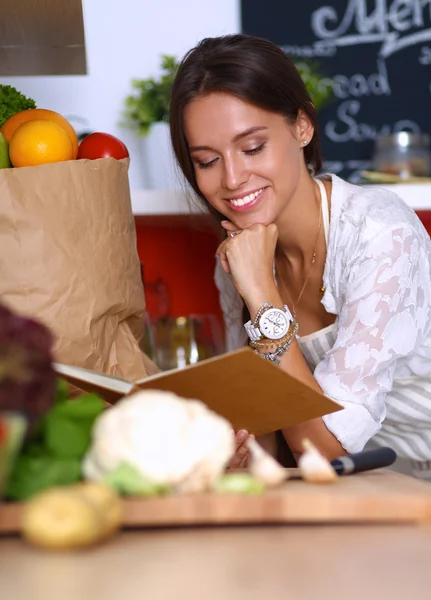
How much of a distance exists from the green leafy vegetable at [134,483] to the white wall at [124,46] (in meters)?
1.77

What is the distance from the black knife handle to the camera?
2.24ft

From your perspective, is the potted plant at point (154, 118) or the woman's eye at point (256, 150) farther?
the potted plant at point (154, 118)

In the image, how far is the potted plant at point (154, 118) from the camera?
205cm

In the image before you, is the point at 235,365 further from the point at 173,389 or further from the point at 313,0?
the point at 313,0

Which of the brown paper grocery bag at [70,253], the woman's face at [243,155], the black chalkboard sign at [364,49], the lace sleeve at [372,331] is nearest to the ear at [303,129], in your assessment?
the woman's face at [243,155]

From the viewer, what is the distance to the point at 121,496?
0.52m

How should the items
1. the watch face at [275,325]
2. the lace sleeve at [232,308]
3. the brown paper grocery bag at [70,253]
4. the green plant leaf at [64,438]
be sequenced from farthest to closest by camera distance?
the lace sleeve at [232,308]
the watch face at [275,325]
the brown paper grocery bag at [70,253]
the green plant leaf at [64,438]

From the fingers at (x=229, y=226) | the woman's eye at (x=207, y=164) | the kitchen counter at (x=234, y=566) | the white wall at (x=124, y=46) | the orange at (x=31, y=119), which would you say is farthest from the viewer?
the white wall at (x=124, y=46)

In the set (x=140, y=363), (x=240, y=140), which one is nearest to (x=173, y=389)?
(x=140, y=363)

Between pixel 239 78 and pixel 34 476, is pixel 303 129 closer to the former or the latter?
pixel 239 78

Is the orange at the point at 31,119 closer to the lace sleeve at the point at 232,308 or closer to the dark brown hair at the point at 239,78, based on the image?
the dark brown hair at the point at 239,78

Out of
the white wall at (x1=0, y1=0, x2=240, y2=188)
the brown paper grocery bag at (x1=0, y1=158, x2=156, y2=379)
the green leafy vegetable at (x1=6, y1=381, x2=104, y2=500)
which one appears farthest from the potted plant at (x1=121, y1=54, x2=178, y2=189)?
the green leafy vegetable at (x1=6, y1=381, x2=104, y2=500)

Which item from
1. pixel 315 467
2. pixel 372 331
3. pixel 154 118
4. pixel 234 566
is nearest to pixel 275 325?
pixel 372 331

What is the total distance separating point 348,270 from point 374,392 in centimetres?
23
